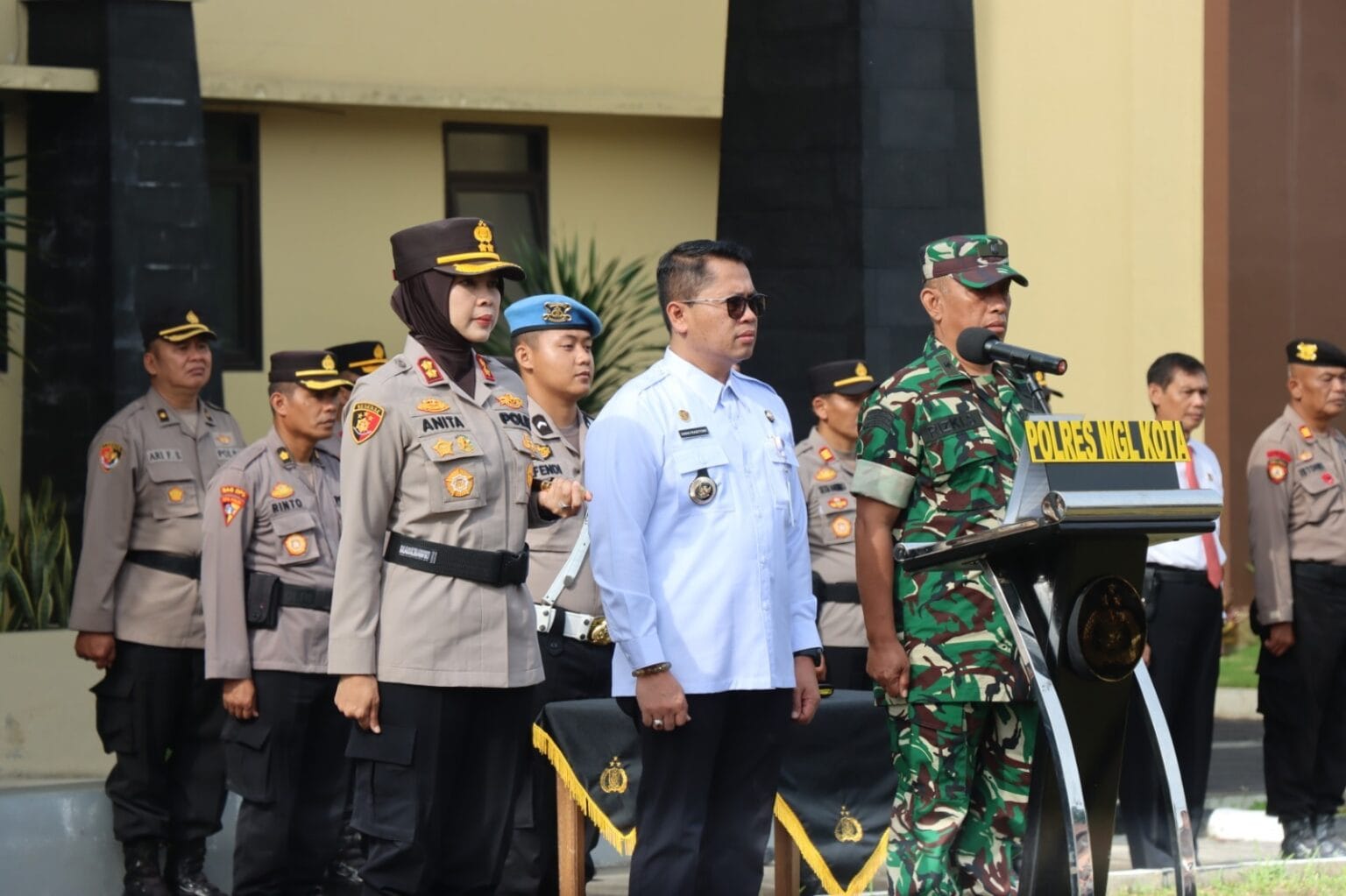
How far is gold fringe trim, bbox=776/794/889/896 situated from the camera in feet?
22.4

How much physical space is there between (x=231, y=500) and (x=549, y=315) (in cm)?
126

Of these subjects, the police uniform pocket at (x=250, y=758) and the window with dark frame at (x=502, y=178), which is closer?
the police uniform pocket at (x=250, y=758)

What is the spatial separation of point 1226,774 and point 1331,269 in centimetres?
631

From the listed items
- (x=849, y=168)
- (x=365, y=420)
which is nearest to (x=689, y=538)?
(x=365, y=420)

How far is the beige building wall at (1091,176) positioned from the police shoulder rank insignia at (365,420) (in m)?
4.68

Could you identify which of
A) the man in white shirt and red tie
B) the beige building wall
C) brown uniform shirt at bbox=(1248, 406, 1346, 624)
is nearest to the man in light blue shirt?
the man in white shirt and red tie

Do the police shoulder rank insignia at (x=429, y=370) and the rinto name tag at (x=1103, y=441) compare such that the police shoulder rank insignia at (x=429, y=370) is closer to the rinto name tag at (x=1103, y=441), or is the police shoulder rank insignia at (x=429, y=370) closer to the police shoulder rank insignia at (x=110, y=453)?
the rinto name tag at (x=1103, y=441)

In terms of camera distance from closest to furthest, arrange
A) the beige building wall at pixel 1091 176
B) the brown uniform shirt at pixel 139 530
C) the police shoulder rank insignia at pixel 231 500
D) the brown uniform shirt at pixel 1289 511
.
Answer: the police shoulder rank insignia at pixel 231 500 < the brown uniform shirt at pixel 139 530 < the brown uniform shirt at pixel 1289 511 < the beige building wall at pixel 1091 176

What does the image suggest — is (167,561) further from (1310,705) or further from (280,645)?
(1310,705)

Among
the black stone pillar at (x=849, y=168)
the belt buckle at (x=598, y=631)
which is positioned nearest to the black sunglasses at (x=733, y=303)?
the belt buckle at (x=598, y=631)

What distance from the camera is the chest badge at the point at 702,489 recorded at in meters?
5.29

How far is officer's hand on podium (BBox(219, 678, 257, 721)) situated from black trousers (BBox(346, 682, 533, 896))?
192 centimetres

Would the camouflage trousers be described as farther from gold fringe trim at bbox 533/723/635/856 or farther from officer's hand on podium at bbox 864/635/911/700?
gold fringe trim at bbox 533/723/635/856

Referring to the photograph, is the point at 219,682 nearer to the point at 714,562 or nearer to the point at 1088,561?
the point at 714,562
